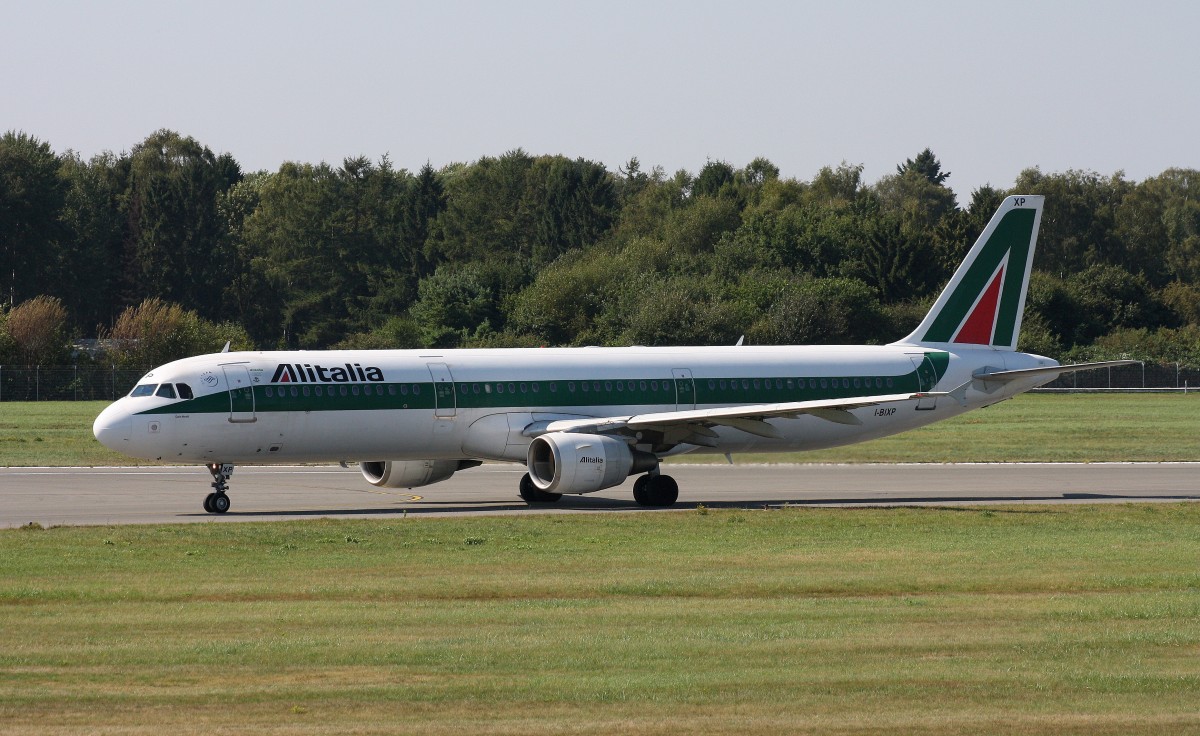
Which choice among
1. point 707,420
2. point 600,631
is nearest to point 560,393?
point 707,420

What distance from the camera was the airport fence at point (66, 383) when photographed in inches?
3593

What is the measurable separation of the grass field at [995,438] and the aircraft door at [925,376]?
6.54 m

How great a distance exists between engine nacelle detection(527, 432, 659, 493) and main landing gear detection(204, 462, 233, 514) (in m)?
6.48

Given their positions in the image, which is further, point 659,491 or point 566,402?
point 566,402

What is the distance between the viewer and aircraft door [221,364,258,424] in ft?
110

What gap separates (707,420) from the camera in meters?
34.9

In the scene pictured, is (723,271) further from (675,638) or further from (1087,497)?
(675,638)

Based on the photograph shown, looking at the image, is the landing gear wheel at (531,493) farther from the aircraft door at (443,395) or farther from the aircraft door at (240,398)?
the aircraft door at (240,398)

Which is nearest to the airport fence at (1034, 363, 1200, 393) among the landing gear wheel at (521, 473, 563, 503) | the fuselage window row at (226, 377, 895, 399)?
the fuselage window row at (226, 377, 895, 399)

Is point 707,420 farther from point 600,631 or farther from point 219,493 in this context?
point 600,631

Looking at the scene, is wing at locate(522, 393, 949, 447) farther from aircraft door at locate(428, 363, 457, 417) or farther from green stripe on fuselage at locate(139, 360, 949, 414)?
aircraft door at locate(428, 363, 457, 417)

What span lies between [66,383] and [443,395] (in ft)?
205

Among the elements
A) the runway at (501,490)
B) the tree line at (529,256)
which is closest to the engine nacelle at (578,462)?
the runway at (501,490)

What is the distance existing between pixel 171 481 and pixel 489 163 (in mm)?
129648
